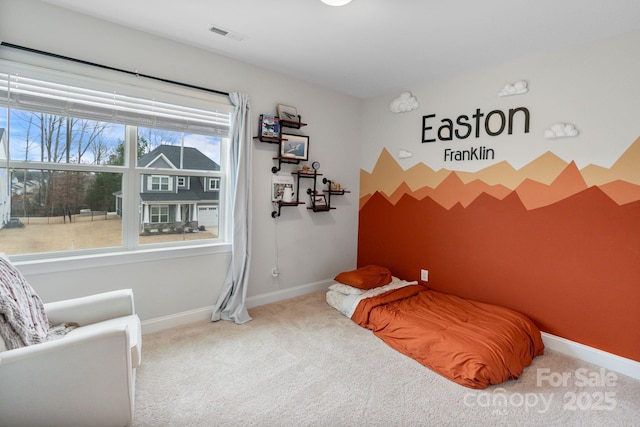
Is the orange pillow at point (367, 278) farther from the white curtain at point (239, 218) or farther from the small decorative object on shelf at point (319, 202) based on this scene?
the white curtain at point (239, 218)

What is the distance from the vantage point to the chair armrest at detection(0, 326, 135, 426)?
4.34ft

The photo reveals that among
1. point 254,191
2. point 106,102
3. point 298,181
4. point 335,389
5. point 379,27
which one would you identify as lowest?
point 335,389

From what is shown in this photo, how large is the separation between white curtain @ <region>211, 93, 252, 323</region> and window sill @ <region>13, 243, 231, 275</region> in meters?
0.18

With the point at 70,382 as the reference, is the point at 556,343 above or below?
below

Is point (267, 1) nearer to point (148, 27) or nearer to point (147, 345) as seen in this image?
point (148, 27)

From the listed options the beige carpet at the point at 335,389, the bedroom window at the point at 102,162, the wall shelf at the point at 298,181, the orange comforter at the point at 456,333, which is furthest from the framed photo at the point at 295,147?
the beige carpet at the point at 335,389

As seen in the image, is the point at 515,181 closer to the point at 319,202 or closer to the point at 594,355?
the point at 594,355

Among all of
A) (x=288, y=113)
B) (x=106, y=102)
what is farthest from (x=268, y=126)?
(x=106, y=102)

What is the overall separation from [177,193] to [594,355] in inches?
145

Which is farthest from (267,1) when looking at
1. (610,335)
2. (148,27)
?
(610,335)

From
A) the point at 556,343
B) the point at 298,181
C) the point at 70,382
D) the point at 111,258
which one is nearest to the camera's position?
the point at 70,382

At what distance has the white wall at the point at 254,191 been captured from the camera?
88.0 inches

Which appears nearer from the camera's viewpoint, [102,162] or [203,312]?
[102,162]

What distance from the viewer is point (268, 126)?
319 cm
